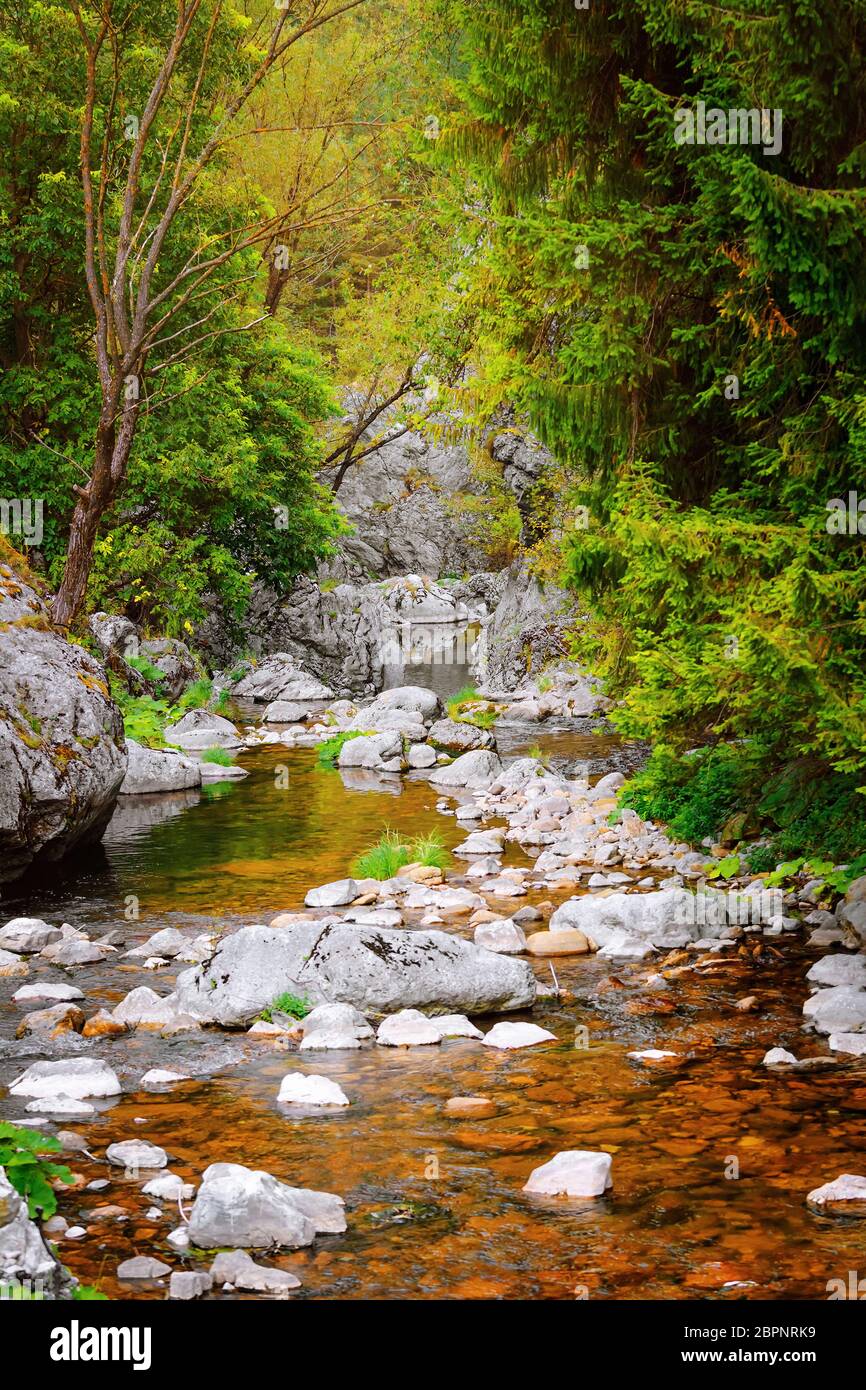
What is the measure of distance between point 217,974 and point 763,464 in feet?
15.7

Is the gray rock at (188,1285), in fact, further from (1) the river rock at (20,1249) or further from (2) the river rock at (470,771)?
(2) the river rock at (470,771)

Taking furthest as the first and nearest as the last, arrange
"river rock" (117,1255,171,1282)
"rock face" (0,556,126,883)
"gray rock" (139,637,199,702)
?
"gray rock" (139,637,199,702) < "rock face" (0,556,126,883) < "river rock" (117,1255,171,1282)

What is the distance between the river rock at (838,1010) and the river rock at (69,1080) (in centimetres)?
387

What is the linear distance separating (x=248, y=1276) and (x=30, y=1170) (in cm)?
98

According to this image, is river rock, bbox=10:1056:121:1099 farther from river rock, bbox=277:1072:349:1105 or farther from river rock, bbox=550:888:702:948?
river rock, bbox=550:888:702:948

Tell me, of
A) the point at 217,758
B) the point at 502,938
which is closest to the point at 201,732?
the point at 217,758

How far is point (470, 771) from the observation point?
16688 mm

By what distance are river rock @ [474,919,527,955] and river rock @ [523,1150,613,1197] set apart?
3.53 meters

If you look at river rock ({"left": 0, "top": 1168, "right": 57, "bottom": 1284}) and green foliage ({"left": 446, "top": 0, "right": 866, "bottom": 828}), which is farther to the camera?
green foliage ({"left": 446, "top": 0, "right": 866, "bottom": 828})

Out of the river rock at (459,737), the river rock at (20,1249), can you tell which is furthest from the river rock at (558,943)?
the river rock at (459,737)

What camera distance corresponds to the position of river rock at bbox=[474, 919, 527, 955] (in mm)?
8562

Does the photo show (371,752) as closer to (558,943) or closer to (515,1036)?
(558,943)

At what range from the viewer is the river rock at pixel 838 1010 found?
666 cm

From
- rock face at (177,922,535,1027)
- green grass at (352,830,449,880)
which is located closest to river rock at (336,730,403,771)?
green grass at (352,830,449,880)
